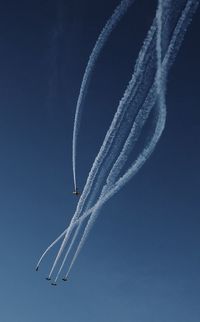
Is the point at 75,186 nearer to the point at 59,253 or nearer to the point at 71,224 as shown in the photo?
the point at 71,224

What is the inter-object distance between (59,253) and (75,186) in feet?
18.9

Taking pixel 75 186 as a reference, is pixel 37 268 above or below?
below

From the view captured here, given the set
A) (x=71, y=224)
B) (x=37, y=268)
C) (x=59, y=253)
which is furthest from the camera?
(x=37, y=268)

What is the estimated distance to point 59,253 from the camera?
35031 millimetres

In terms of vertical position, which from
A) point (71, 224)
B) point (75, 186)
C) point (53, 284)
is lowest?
point (53, 284)

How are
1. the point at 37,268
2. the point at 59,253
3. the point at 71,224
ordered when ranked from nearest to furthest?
the point at 71,224, the point at 59,253, the point at 37,268

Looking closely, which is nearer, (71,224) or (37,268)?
(71,224)

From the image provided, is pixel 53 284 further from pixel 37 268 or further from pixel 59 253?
pixel 59 253

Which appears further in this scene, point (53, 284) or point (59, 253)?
point (53, 284)

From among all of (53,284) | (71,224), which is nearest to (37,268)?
(53,284)

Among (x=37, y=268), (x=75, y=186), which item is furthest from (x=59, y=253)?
(x=75, y=186)

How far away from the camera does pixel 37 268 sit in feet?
123

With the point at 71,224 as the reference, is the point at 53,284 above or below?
below

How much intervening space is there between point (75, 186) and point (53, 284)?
1014cm
